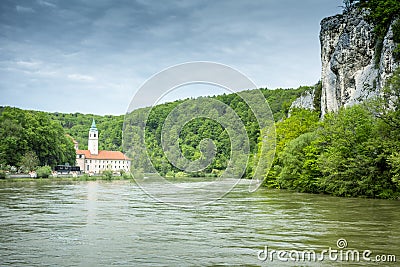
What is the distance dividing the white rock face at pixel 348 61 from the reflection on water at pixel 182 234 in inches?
780

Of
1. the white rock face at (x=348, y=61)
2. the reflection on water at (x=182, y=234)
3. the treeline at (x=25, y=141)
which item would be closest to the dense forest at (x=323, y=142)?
the white rock face at (x=348, y=61)

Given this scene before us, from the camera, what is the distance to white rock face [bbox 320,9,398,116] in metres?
42.3

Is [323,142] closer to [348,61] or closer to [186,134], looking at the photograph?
[186,134]

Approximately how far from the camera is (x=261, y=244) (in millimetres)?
14656

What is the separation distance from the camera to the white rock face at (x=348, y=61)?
42.3 meters

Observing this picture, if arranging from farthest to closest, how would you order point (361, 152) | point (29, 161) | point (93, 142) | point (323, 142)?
point (93, 142) → point (29, 161) → point (323, 142) → point (361, 152)

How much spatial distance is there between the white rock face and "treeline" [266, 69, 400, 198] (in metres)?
5.67

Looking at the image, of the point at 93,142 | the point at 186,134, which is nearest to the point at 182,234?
the point at 186,134

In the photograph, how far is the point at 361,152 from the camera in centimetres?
3219

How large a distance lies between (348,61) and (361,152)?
57.1 ft

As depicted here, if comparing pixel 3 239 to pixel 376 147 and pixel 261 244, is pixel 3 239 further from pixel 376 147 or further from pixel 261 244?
pixel 376 147

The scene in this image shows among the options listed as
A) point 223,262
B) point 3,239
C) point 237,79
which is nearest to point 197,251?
point 223,262

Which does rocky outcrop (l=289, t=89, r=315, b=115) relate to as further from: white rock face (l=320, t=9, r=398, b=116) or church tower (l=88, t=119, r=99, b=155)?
church tower (l=88, t=119, r=99, b=155)

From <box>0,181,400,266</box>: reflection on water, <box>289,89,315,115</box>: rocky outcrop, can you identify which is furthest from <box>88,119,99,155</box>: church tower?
<box>0,181,400,266</box>: reflection on water
